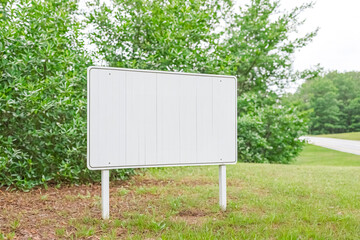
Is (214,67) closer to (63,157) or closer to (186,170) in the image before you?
(186,170)

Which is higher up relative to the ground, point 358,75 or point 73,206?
point 358,75

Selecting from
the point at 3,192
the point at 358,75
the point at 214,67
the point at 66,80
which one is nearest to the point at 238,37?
the point at 214,67

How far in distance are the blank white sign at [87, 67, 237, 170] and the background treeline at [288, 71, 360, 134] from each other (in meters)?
44.1

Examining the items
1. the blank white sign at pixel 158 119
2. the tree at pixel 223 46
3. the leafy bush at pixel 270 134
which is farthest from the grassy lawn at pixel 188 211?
the leafy bush at pixel 270 134

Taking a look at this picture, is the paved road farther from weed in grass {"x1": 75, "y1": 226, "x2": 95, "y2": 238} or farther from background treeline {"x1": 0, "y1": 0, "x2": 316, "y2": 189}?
weed in grass {"x1": 75, "y1": 226, "x2": 95, "y2": 238}

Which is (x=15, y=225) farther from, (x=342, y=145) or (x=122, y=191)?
(x=342, y=145)

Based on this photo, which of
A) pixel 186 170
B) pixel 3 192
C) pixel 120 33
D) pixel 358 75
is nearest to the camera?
pixel 3 192

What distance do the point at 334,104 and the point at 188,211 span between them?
48638 mm

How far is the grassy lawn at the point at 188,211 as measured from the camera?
11.3 ft

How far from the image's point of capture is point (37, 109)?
541 cm

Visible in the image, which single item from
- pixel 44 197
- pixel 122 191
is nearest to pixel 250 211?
pixel 122 191


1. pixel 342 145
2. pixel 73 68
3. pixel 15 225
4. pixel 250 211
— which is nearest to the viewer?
pixel 15 225

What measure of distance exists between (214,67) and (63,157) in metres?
4.45

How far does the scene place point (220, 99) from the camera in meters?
4.27
